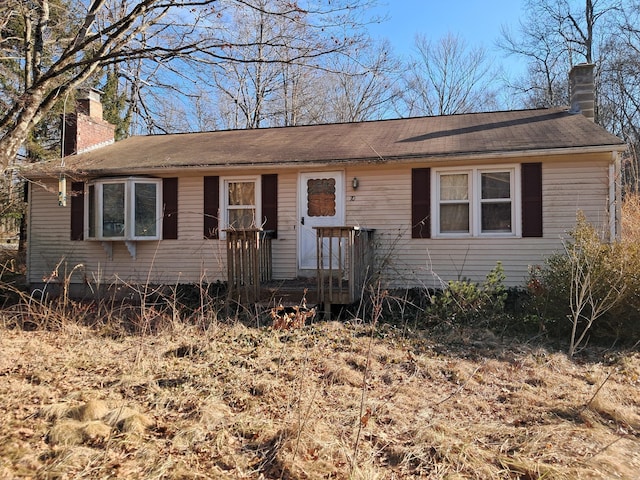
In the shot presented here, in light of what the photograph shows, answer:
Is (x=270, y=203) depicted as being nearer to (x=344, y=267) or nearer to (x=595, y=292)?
(x=344, y=267)

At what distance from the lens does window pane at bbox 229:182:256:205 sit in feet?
31.5

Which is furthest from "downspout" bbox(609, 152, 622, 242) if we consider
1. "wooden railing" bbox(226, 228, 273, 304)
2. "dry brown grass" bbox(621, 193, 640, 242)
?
"wooden railing" bbox(226, 228, 273, 304)

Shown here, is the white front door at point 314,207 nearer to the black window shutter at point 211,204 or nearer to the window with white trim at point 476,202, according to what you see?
the black window shutter at point 211,204

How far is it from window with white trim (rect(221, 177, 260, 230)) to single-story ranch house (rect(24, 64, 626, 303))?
0.02 meters

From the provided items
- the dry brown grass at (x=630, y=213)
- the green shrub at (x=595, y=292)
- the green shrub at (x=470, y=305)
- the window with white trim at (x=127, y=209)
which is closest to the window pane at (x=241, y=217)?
the window with white trim at (x=127, y=209)

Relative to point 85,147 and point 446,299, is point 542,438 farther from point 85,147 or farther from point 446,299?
point 85,147

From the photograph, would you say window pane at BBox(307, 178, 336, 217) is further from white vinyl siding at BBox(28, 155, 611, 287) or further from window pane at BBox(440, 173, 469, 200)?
window pane at BBox(440, 173, 469, 200)

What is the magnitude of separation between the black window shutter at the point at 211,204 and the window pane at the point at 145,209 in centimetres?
118

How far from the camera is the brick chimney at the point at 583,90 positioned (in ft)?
32.4

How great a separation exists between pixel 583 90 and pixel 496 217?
425 cm

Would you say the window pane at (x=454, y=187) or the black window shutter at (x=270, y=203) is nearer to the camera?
the window pane at (x=454, y=187)

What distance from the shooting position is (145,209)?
977 centimetres

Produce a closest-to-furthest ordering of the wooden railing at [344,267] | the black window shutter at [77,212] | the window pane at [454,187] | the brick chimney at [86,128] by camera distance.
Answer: the wooden railing at [344,267] < the window pane at [454,187] < the black window shutter at [77,212] < the brick chimney at [86,128]

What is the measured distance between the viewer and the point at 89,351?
5.39 metres
